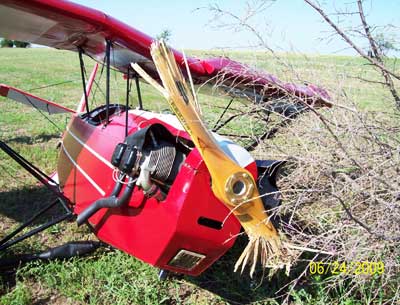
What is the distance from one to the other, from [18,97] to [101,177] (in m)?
3.36

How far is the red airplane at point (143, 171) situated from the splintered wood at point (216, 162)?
11 cm

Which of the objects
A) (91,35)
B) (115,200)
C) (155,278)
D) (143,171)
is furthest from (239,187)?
(91,35)

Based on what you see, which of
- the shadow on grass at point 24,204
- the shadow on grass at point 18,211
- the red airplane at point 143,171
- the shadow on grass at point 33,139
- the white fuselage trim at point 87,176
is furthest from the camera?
the shadow on grass at point 33,139

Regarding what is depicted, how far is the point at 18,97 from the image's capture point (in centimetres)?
596

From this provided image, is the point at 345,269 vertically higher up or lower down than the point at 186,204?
lower down

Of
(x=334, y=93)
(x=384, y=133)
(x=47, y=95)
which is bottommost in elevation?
(x=47, y=95)

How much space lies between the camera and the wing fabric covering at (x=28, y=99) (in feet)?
18.7

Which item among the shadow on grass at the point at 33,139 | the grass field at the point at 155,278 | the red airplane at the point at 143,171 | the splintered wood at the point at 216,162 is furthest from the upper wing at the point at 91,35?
the shadow on grass at the point at 33,139

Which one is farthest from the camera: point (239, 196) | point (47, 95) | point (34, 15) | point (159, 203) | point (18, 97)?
point (47, 95)

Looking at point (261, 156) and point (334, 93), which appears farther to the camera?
point (261, 156)

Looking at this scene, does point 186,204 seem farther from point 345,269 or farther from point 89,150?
point 89,150

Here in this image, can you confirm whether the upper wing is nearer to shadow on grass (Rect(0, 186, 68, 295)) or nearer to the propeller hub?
the propeller hub

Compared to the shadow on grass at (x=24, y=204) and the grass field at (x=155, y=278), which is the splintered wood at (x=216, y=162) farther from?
the shadow on grass at (x=24, y=204)

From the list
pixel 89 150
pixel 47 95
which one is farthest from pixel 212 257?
pixel 47 95
